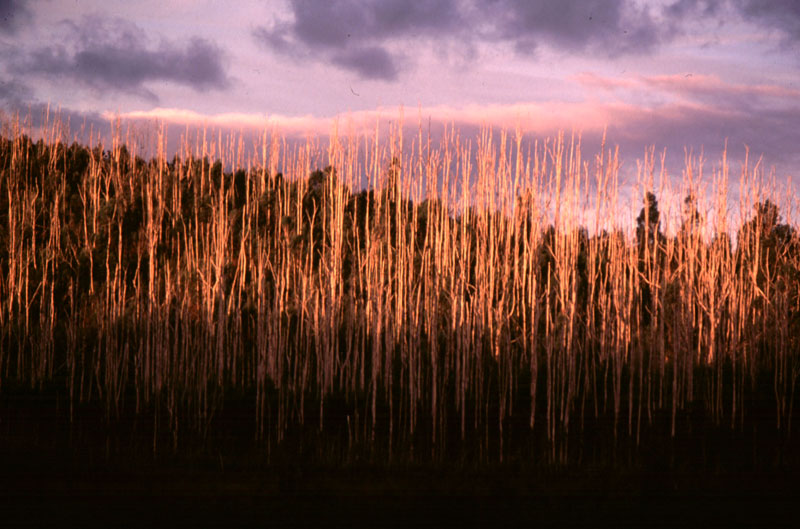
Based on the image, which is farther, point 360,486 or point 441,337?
point 441,337

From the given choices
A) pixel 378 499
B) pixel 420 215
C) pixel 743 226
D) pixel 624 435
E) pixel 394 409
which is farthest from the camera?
pixel 420 215

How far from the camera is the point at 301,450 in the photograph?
7.57 feet

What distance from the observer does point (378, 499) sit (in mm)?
1881

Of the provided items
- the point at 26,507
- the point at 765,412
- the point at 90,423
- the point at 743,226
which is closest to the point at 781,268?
the point at 743,226

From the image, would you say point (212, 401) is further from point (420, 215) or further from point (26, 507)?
point (420, 215)

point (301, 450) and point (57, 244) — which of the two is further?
point (57, 244)

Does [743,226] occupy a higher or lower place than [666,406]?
higher

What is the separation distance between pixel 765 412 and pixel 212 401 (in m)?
2.31

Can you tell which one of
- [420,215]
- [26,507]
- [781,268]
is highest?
[420,215]

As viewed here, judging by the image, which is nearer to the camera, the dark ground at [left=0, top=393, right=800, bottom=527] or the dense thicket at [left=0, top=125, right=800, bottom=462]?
the dark ground at [left=0, top=393, right=800, bottom=527]

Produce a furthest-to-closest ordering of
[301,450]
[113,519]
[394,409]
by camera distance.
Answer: [394,409] < [301,450] < [113,519]

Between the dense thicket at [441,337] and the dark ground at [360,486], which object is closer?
the dark ground at [360,486]

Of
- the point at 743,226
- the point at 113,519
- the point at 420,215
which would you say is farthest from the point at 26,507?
the point at 420,215

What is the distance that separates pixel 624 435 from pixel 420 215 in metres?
3.53
